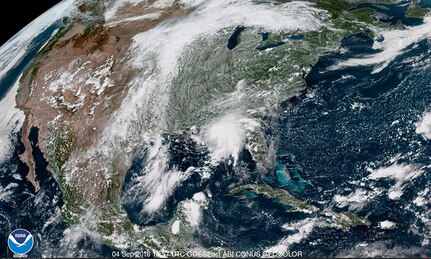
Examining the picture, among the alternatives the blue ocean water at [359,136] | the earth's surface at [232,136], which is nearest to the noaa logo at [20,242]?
the earth's surface at [232,136]

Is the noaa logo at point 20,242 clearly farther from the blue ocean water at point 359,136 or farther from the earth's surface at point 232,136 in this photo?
the blue ocean water at point 359,136

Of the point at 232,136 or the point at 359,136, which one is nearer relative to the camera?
the point at 359,136

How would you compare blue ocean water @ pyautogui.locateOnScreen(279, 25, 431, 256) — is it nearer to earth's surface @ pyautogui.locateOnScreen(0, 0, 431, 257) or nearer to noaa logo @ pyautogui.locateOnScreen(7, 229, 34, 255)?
earth's surface @ pyautogui.locateOnScreen(0, 0, 431, 257)

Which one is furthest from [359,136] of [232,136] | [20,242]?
[20,242]

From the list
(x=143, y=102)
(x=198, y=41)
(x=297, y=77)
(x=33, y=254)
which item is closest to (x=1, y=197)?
(x=33, y=254)

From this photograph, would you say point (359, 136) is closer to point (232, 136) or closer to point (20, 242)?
point (232, 136)

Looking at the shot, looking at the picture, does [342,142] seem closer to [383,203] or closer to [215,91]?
[383,203]
